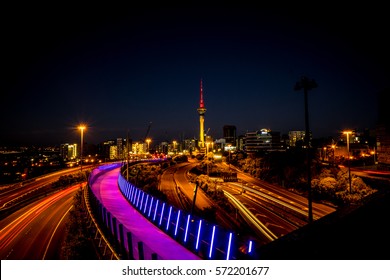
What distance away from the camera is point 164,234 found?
1265 centimetres

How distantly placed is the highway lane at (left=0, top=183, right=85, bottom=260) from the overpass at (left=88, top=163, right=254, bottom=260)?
18.5ft

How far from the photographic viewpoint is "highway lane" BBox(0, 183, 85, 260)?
1878cm

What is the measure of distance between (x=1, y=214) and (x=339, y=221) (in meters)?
33.8

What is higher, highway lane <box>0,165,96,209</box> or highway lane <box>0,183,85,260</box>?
highway lane <box>0,165,96,209</box>

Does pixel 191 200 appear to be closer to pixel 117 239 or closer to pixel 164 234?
pixel 117 239

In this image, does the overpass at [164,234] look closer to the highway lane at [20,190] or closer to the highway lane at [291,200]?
the highway lane at [291,200]

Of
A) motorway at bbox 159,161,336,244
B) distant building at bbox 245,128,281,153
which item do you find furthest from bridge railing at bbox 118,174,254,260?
distant building at bbox 245,128,281,153

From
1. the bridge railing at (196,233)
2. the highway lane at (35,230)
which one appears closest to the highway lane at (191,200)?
the bridge railing at (196,233)

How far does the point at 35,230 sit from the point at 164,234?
17861 millimetres

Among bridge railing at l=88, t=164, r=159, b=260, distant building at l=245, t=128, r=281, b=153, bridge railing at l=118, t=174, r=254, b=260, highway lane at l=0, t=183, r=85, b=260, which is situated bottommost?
highway lane at l=0, t=183, r=85, b=260

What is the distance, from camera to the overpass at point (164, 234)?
343 inches

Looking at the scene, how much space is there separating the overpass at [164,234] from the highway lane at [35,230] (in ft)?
18.5

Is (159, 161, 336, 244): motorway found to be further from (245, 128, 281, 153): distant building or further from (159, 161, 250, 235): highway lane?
(245, 128, 281, 153): distant building
